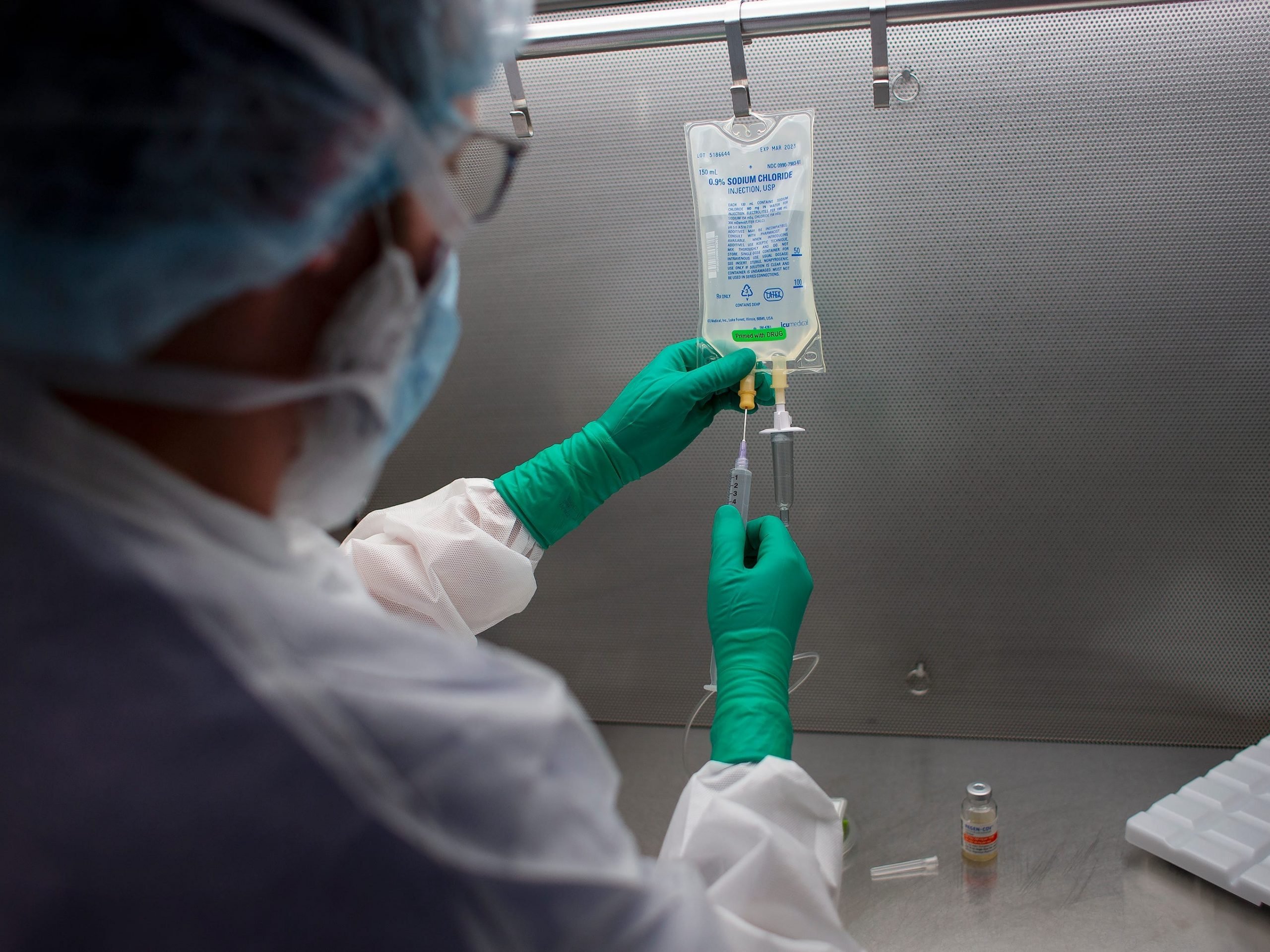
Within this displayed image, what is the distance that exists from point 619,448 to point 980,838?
0.67 metres

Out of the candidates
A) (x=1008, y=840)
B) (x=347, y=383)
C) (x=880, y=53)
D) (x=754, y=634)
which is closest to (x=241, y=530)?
(x=347, y=383)

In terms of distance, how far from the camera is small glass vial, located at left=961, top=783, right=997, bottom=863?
107 cm

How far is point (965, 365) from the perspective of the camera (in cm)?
114

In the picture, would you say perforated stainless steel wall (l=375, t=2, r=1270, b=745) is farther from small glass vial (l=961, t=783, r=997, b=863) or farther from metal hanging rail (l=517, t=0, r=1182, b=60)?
small glass vial (l=961, t=783, r=997, b=863)

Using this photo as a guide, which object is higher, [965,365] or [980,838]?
[965,365]

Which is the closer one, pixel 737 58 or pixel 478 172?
pixel 737 58

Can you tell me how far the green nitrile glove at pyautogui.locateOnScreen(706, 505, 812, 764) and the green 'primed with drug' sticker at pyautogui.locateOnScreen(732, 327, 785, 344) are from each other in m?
0.22

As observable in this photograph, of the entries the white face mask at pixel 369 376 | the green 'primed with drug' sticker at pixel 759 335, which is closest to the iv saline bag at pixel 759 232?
the green 'primed with drug' sticker at pixel 759 335

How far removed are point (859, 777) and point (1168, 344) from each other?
725 mm

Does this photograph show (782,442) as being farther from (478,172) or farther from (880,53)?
(478,172)

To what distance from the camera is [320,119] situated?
43 cm

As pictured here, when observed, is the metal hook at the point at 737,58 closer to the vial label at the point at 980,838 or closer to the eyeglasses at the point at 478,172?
the eyeglasses at the point at 478,172

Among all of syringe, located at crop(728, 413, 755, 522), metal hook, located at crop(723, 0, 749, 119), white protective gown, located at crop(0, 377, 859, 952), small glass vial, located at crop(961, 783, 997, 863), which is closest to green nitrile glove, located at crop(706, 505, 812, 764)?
syringe, located at crop(728, 413, 755, 522)

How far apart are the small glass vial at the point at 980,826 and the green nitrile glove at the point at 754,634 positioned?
343mm
